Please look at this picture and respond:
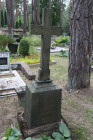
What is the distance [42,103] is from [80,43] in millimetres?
2463

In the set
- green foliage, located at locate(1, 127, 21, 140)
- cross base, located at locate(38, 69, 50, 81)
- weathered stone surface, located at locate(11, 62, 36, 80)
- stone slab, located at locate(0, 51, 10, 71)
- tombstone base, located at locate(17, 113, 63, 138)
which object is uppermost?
cross base, located at locate(38, 69, 50, 81)

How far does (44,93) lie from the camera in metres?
2.50

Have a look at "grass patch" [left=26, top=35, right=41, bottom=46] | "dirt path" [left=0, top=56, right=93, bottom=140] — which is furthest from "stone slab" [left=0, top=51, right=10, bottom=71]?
"grass patch" [left=26, top=35, right=41, bottom=46]

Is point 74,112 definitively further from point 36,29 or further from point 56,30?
point 36,29

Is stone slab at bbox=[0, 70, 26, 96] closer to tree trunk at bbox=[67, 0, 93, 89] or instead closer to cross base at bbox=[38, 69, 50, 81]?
cross base at bbox=[38, 69, 50, 81]

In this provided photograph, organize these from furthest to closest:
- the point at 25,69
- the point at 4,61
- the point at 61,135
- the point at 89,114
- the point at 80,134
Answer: the point at 4,61 < the point at 25,69 < the point at 89,114 < the point at 80,134 < the point at 61,135

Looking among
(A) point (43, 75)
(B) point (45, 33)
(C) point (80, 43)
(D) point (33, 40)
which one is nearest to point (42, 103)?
(A) point (43, 75)

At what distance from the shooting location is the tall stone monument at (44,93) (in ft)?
7.97

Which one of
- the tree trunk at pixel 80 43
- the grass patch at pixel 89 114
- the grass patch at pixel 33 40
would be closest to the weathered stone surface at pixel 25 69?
the tree trunk at pixel 80 43

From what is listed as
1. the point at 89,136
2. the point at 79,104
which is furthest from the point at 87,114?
the point at 89,136

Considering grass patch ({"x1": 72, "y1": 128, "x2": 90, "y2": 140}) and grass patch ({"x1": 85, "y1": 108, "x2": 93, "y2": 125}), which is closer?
grass patch ({"x1": 72, "y1": 128, "x2": 90, "y2": 140})

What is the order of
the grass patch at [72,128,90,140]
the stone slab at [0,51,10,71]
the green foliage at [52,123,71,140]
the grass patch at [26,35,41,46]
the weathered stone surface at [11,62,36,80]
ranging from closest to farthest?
1. the green foliage at [52,123,71,140]
2. the grass patch at [72,128,90,140]
3. the weathered stone surface at [11,62,36,80]
4. the stone slab at [0,51,10,71]
5. the grass patch at [26,35,41,46]

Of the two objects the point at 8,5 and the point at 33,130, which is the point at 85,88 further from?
the point at 8,5

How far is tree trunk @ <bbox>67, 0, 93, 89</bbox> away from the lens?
13.3 ft
